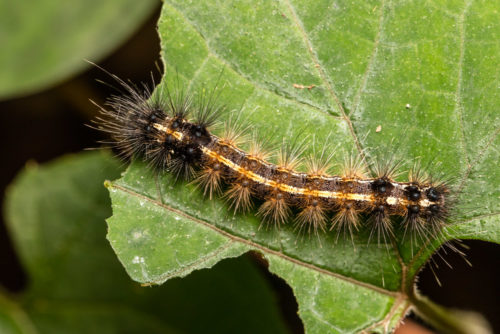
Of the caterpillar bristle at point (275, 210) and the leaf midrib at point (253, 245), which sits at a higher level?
the caterpillar bristle at point (275, 210)

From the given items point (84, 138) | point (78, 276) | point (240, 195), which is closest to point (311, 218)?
point (240, 195)

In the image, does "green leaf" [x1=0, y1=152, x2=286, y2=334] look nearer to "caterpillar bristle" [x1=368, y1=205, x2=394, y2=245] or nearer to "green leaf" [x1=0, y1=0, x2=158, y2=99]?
"green leaf" [x1=0, y1=0, x2=158, y2=99]

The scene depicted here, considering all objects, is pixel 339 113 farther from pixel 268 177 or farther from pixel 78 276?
pixel 78 276

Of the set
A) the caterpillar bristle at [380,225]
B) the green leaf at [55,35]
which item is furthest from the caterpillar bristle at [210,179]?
the green leaf at [55,35]

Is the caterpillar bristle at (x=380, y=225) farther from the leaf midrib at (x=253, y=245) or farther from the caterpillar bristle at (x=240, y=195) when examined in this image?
the caterpillar bristle at (x=240, y=195)

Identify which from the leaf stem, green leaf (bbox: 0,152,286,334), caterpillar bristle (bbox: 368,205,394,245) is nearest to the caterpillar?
caterpillar bristle (bbox: 368,205,394,245)

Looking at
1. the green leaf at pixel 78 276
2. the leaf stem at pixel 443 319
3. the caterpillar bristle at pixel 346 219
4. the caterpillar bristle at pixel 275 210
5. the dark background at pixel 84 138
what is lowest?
the green leaf at pixel 78 276

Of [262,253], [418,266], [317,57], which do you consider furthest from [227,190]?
[418,266]
